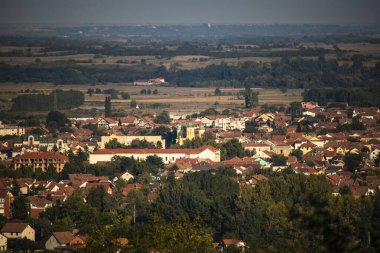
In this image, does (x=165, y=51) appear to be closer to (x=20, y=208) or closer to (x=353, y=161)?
(x=353, y=161)

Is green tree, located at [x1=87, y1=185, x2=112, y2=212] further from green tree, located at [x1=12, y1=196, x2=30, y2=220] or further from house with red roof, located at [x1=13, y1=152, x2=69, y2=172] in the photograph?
house with red roof, located at [x1=13, y1=152, x2=69, y2=172]

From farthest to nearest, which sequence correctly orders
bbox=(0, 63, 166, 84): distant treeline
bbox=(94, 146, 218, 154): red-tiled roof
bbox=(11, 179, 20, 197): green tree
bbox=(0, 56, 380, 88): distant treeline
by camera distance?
1. bbox=(0, 63, 166, 84): distant treeline
2. bbox=(0, 56, 380, 88): distant treeline
3. bbox=(94, 146, 218, 154): red-tiled roof
4. bbox=(11, 179, 20, 197): green tree

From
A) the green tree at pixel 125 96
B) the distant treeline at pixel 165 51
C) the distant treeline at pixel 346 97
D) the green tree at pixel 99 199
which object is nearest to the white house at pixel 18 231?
the green tree at pixel 99 199

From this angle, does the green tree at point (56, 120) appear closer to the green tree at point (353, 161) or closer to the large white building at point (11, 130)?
the large white building at point (11, 130)

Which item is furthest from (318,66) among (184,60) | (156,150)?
(156,150)

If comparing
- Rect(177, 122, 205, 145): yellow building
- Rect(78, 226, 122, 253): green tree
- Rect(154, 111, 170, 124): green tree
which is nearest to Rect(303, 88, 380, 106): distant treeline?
Rect(154, 111, 170, 124): green tree

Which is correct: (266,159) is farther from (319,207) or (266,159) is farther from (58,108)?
(319,207)

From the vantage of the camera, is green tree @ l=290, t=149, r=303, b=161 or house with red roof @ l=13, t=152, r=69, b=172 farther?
green tree @ l=290, t=149, r=303, b=161
